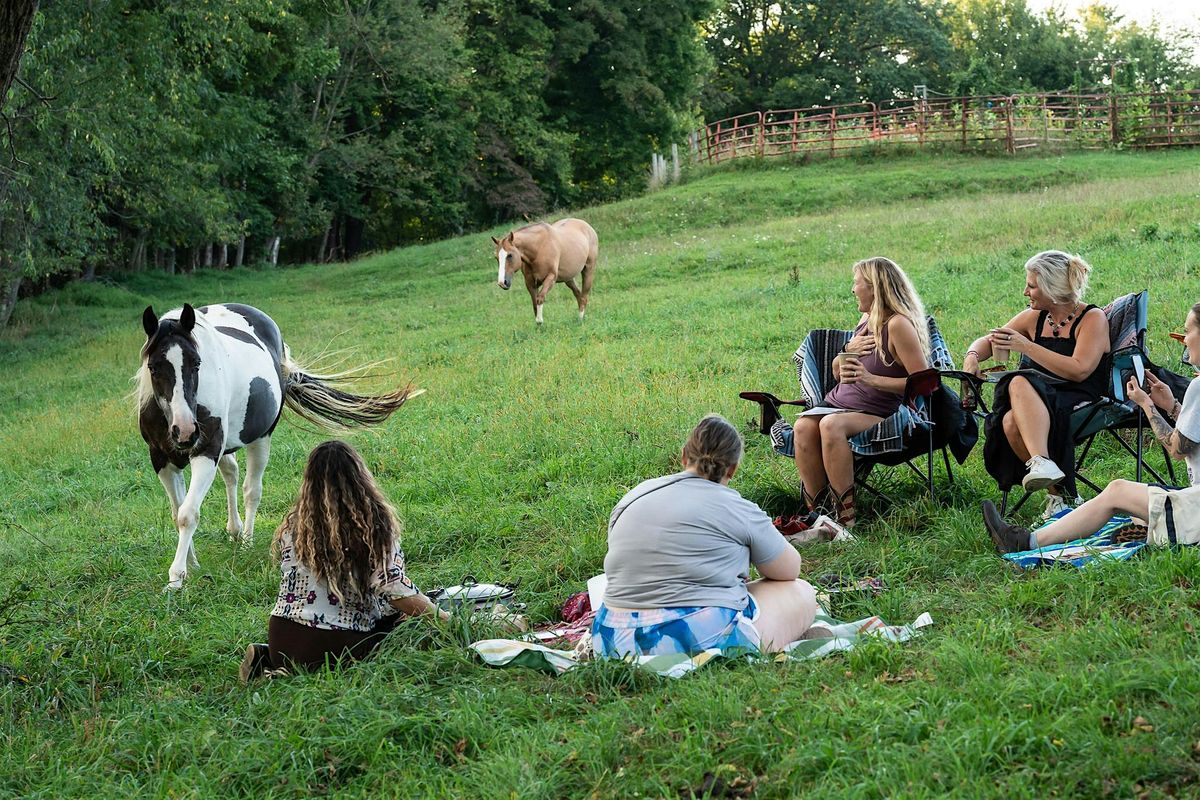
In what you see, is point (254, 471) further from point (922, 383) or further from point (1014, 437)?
point (1014, 437)

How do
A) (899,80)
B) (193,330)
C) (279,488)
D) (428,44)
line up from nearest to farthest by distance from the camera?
(193,330), (279,488), (428,44), (899,80)

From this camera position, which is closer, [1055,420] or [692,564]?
[692,564]

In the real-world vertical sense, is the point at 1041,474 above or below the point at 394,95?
below

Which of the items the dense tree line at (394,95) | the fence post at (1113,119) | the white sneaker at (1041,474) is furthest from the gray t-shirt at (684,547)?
the fence post at (1113,119)

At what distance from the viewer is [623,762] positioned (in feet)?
11.3

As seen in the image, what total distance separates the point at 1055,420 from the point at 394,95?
32.1 metres

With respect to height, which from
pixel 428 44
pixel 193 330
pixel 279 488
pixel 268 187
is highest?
pixel 428 44

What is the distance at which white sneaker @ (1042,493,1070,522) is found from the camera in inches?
225

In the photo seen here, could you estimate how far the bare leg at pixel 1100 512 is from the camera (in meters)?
4.82

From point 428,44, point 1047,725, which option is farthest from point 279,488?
point 428,44

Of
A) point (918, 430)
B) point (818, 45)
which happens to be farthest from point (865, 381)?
point (818, 45)

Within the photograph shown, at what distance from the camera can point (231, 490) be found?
7.68m

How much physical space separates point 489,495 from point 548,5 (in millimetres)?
31420

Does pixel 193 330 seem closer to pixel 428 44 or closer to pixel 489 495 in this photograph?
pixel 489 495
